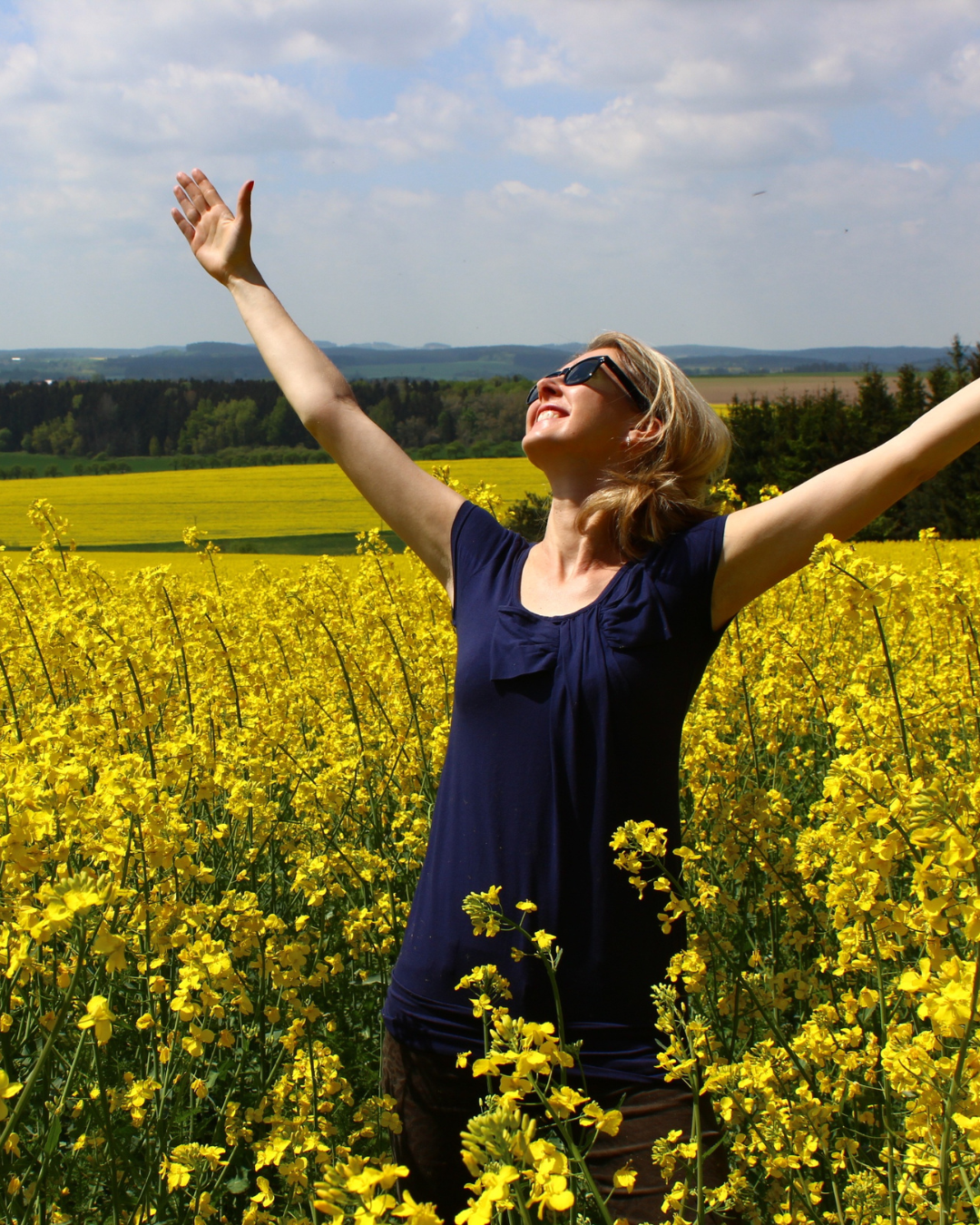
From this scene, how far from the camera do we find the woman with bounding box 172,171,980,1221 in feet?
5.93

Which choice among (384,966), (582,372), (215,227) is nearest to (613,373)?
(582,372)

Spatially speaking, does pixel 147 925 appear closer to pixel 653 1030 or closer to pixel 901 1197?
pixel 653 1030

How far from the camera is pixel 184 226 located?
2.73m

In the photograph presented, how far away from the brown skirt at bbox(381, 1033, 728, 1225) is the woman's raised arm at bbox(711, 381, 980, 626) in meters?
0.94

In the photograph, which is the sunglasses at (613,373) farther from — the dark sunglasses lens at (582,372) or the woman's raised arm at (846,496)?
the woman's raised arm at (846,496)

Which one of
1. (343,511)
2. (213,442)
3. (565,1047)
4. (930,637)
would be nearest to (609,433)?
(565,1047)

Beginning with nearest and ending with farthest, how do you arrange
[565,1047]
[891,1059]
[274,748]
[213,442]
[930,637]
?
[891,1059] < [565,1047] < [274,748] < [930,637] < [213,442]

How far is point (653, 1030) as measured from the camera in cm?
182

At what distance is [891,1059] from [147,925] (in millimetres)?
1288

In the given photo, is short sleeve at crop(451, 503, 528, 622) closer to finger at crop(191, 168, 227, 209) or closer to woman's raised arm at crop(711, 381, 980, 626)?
woman's raised arm at crop(711, 381, 980, 626)

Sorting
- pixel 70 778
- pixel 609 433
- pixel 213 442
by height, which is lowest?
pixel 70 778

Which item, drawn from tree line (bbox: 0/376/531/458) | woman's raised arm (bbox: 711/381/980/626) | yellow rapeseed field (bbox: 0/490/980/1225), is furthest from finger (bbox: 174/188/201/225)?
tree line (bbox: 0/376/531/458)

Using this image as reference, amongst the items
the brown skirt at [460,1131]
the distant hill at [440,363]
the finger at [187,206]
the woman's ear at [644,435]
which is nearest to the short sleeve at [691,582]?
the woman's ear at [644,435]

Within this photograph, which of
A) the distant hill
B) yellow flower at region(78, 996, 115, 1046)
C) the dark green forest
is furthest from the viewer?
the distant hill
